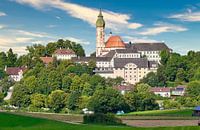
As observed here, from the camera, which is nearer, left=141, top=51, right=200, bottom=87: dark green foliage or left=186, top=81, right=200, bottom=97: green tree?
left=186, top=81, right=200, bottom=97: green tree

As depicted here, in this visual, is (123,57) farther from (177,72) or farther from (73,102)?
(73,102)

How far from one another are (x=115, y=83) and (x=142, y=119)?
63172mm

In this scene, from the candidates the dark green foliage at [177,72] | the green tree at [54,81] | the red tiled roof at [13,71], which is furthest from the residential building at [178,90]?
the red tiled roof at [13,71]

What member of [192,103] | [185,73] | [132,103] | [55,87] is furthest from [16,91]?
[185,73]

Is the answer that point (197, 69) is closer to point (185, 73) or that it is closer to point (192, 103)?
point (185, 73)

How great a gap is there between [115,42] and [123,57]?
10.5m

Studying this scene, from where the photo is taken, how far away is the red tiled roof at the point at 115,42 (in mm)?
125125

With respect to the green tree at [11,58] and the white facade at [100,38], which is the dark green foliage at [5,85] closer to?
the green tree at [11,58]

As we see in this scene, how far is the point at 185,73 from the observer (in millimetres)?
90562

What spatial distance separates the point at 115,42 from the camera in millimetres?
125562

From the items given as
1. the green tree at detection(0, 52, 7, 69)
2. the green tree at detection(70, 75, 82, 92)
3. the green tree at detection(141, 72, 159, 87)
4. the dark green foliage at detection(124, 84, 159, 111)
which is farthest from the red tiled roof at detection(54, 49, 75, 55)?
the dark green foliage at detection(124, 84, 159, 111)

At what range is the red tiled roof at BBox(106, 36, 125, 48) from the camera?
125125 millimetres

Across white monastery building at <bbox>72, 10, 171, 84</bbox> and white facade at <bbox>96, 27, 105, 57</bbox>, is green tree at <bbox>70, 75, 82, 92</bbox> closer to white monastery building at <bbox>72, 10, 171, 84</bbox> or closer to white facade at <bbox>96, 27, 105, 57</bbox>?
white monastery building at <bbox>72, 10, 171, 84</bbox>

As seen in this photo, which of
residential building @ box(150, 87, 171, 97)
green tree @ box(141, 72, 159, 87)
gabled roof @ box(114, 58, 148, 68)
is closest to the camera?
residential building @ box(150, 87, 171, 97)
